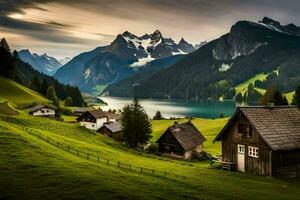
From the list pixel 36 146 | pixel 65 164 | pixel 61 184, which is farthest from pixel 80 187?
pixel 36 146

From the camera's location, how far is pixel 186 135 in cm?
8456

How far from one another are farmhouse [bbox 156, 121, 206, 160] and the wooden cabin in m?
26.2

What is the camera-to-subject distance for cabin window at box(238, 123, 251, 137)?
49.9 meters

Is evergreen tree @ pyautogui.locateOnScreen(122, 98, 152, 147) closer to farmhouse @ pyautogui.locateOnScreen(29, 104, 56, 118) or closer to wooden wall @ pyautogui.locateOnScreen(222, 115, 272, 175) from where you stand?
wooden wall @ pyautogui.locateOnScreen(222, 115, 272, 175)

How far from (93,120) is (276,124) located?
8096 centimetres

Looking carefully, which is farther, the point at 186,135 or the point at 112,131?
the point at 112,131

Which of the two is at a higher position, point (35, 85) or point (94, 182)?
point (35, 85)

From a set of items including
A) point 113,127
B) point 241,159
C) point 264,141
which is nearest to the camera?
point 264,141

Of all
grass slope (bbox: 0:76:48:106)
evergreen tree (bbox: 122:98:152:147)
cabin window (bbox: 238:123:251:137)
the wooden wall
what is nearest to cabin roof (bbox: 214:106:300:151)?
the wooden wall

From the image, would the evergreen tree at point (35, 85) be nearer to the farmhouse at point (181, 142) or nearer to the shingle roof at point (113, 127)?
the shingle roof at point (113, 127)

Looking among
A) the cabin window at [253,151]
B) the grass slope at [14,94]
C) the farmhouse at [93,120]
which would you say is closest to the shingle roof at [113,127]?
the farmhouse at [93,120]

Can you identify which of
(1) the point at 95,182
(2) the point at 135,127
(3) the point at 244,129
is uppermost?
(3) the point at 244,129

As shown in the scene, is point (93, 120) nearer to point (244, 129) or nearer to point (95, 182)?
point (244, 129)

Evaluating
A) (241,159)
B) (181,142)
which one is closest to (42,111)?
(181,142)
